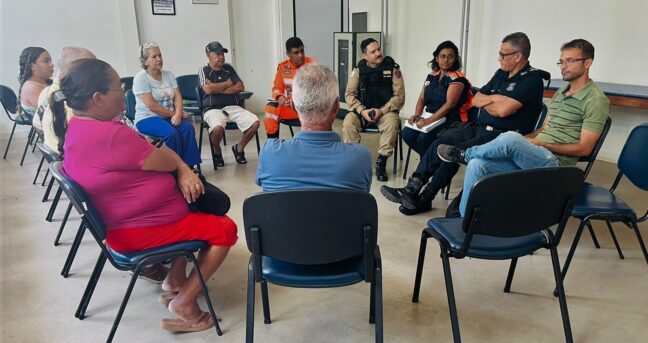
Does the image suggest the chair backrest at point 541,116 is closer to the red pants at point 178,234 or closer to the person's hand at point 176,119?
the red pants at point 178,234

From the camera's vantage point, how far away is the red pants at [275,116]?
4.54m

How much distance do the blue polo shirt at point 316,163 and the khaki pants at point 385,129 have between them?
94.9 inches

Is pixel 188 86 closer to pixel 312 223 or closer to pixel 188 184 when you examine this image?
pixel 188 184

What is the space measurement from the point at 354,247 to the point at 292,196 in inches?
11.7

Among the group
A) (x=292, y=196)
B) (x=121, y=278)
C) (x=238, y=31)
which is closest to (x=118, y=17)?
(x=238, y=31)

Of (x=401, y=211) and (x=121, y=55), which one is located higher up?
(x=121, y=55)

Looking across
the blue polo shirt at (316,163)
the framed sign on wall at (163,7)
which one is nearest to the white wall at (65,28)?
the framed sign on wall at (163,7)

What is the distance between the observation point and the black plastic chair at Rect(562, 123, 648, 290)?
2.18 m

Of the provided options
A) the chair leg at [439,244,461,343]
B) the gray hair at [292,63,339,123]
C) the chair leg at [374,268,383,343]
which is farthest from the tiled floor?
the gray hair at [292,63,339,123]

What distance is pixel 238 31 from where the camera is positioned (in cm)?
701

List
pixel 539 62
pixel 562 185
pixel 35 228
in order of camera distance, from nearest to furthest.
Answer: pixel 562 185, pixel 35 228, pixel 539 62

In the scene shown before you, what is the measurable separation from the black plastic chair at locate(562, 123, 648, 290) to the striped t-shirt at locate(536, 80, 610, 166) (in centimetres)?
19

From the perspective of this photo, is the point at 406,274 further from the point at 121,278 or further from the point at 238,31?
the point at 238,31

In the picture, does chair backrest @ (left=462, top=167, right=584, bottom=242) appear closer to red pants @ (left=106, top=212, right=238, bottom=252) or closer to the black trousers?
red pants @ (left=106, top=212, right=238, bottom=252)
